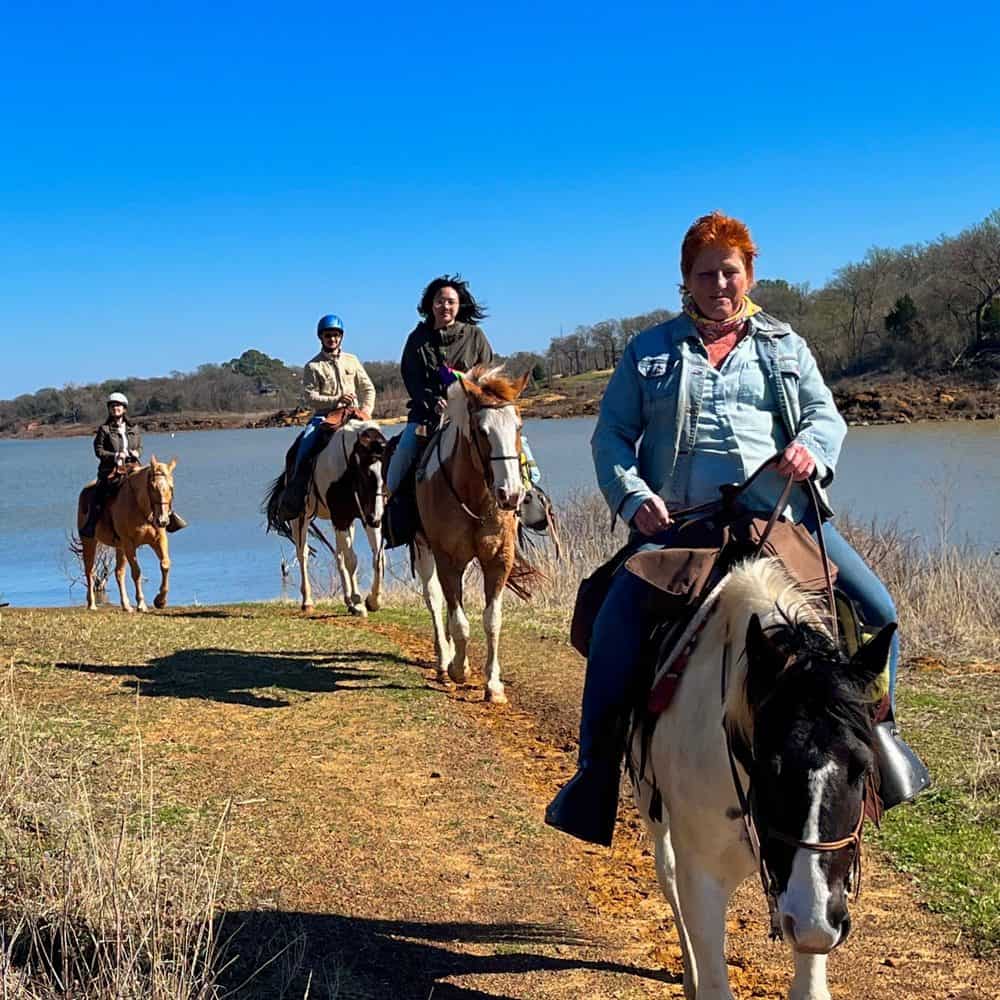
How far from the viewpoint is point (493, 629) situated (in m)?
7.91

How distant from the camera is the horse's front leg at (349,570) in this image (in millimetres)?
11758

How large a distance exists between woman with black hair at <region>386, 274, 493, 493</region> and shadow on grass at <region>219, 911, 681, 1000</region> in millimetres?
4982

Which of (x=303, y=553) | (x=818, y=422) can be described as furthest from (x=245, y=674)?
(x=818, y=422)

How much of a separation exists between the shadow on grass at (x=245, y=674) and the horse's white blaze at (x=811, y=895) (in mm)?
5489

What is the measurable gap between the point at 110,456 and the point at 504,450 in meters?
8.54

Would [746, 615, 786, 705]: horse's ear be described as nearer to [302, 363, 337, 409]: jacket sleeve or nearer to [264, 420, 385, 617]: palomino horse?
[264, 420, 385, 617]: palomino horse

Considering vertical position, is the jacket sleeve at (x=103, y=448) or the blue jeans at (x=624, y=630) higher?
the jacket sleeve at (x=103, y=448)

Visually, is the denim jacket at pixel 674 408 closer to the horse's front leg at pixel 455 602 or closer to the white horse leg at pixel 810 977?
the white horse leg at pixel 810 977

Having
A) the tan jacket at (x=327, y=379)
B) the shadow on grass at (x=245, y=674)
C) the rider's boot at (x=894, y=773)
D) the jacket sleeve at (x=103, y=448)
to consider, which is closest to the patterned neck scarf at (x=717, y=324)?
the rider's boot at (x=894, y=773)

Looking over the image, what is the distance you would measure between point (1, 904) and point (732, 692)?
8.47 feet

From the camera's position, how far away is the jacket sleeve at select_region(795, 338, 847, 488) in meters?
3.47

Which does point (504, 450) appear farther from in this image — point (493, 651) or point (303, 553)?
point (303, 553)

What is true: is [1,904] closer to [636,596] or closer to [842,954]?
[636,596]

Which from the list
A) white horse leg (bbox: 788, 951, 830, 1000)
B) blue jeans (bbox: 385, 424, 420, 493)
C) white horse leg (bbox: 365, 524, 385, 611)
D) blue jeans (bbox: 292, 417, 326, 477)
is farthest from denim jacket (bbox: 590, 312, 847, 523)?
blue jeans (bbox: 292, 417, 326, 477)
